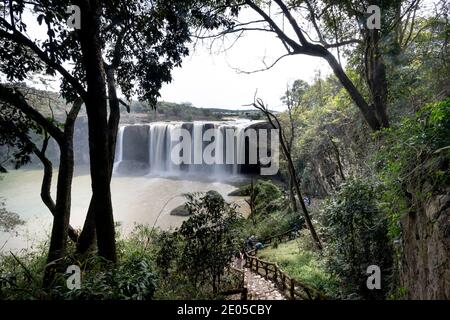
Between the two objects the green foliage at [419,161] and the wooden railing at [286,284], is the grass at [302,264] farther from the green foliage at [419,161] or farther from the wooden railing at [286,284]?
the green foliage at [419,161]

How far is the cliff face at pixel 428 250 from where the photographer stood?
8.66 feet

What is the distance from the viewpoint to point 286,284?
348 inches

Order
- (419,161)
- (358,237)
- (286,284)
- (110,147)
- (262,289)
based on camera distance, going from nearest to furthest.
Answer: (419,161)
(110,147)
(358,237)
(286,284)
(262,289)

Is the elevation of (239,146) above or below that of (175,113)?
below

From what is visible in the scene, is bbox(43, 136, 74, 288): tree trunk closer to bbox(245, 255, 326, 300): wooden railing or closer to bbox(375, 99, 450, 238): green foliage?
bbox(245, 255, 326, 300): wooden railing

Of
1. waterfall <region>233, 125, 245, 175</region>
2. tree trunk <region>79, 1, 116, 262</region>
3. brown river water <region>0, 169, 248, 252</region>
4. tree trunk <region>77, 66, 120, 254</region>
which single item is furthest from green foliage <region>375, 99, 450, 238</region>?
waterfall <region>233, 125, 245, 175</region>

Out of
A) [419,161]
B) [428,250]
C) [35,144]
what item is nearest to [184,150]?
[35,144]

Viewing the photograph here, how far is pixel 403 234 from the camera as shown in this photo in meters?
3.96

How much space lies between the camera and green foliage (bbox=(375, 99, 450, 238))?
3.13 metres

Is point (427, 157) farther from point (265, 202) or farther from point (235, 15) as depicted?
point (265, 202)

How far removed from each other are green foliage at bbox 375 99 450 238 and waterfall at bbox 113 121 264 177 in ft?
84.8

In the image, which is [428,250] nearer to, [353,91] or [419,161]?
[419,161]

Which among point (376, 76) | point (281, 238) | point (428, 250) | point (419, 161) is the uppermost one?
point (376, 76)

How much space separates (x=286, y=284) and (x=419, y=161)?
664 cm
